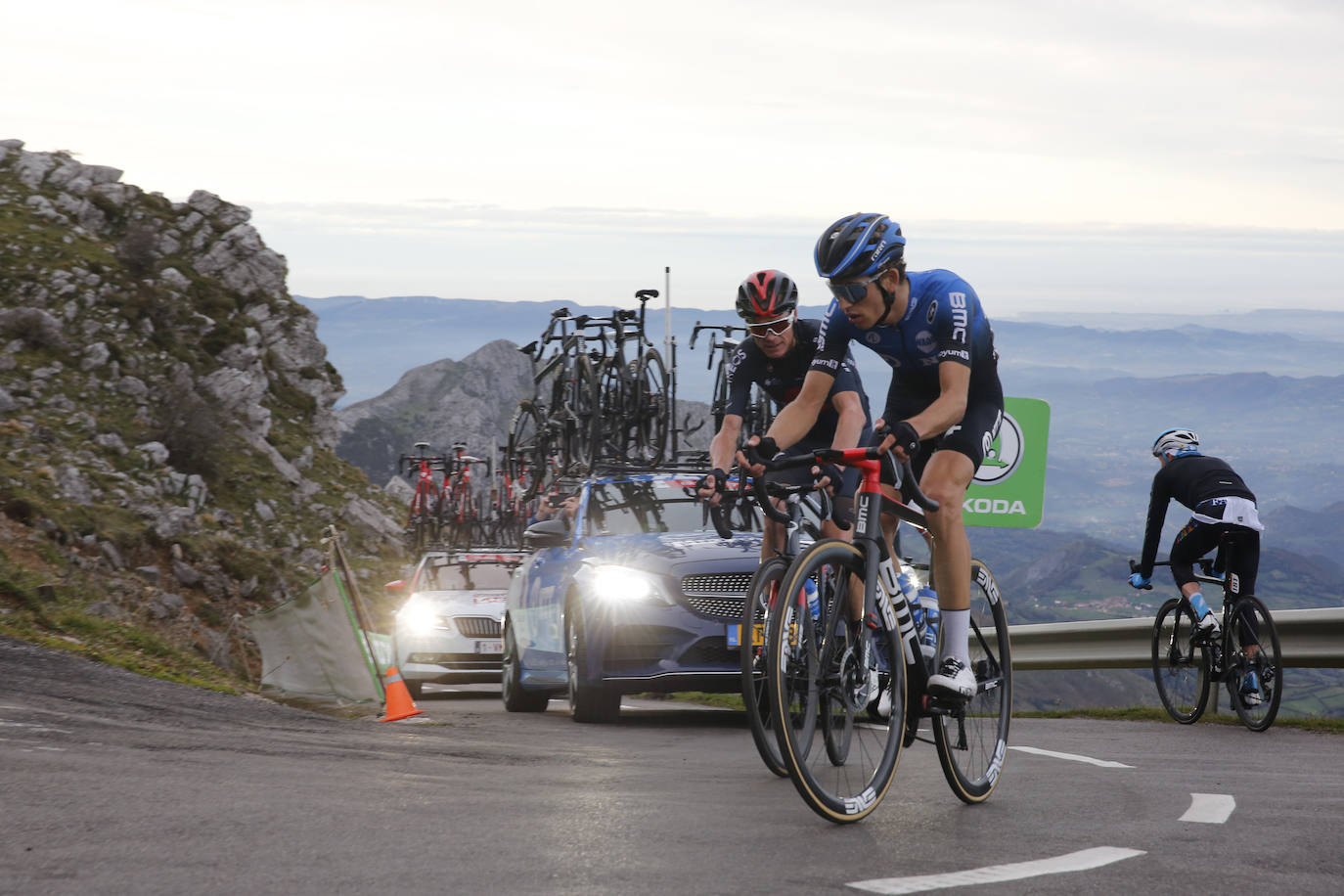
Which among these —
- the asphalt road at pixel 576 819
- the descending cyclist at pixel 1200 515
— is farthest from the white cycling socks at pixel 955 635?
the descending cyclist at pixel 1200 515

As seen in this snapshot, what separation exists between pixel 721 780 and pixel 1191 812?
206 centimetres

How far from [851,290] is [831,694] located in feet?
5.22

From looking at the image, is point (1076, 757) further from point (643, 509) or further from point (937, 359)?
point (643, 509)

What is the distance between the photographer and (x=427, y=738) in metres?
9.63

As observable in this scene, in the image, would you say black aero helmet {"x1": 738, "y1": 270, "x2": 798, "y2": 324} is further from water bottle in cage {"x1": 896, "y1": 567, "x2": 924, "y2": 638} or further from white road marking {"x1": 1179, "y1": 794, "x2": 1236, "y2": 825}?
white road marking {"x1": 1179, "y1": 794, "x2": 1236, "y2": 825}

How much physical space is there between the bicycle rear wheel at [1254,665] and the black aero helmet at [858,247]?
566 centimetres

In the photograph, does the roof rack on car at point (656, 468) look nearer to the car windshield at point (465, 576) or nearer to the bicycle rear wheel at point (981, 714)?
the car windshield at point (465, 576)

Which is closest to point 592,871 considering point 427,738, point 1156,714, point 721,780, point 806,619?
point 806,619

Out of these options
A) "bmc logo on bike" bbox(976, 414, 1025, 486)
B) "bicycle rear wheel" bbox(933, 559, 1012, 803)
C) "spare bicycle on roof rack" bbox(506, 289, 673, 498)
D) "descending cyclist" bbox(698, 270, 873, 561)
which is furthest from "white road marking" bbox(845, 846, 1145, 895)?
"spare bicycle on roof rack" bbox(506, 289, 673, 498)

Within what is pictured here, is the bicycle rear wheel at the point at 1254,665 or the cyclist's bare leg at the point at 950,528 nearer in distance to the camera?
the cyclist's bare leg at the point at 950,528

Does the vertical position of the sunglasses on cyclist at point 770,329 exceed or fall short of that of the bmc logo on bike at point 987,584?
it exceeds it

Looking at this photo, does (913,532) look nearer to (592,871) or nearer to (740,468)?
(740,468)

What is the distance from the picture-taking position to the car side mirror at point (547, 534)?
1184 cm

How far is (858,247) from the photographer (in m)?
5.93
